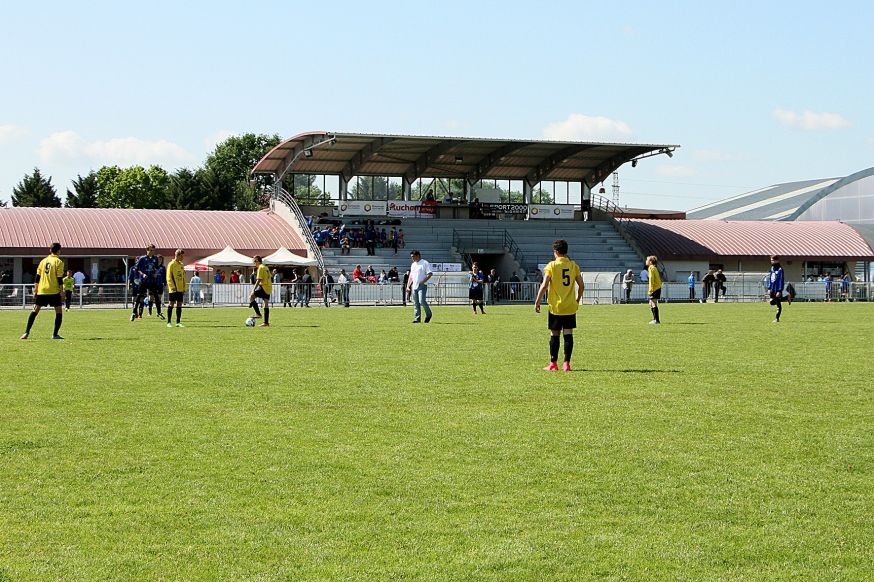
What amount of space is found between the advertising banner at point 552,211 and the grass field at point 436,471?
5629 centimetres

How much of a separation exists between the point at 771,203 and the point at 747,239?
2690cm

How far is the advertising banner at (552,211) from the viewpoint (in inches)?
2857

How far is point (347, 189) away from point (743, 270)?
25.8m

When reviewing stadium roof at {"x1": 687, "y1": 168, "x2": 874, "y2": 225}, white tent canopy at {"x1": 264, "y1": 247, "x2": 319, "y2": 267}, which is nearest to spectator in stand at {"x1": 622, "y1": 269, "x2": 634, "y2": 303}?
white tent canopy at {"x1": 264, "y1": 247, "x2": 319, "y2": 267}

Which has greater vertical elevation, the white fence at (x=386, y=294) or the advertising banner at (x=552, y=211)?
the advertising banner at (x=552, y=211)

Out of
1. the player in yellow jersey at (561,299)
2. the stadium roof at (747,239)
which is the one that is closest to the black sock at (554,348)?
the player in yellow jersey at (561,299)

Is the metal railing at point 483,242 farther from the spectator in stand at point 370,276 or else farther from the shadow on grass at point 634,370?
the shadow on grass at point 634,370

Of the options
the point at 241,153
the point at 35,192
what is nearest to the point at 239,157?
the point at 241,153

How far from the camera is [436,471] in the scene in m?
8.04

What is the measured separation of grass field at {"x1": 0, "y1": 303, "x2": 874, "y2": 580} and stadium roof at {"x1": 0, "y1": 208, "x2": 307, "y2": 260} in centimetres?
4903

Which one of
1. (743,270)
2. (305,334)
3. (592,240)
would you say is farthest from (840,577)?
(743,270)

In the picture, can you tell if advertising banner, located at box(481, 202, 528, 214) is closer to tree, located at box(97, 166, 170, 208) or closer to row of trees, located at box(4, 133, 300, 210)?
row of trees, located at box(4, 133, 300, 210)

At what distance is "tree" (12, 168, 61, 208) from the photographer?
10631 centimetres

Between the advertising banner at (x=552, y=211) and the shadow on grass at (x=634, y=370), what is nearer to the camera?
the shadow on grass at (x=634, y=370)
